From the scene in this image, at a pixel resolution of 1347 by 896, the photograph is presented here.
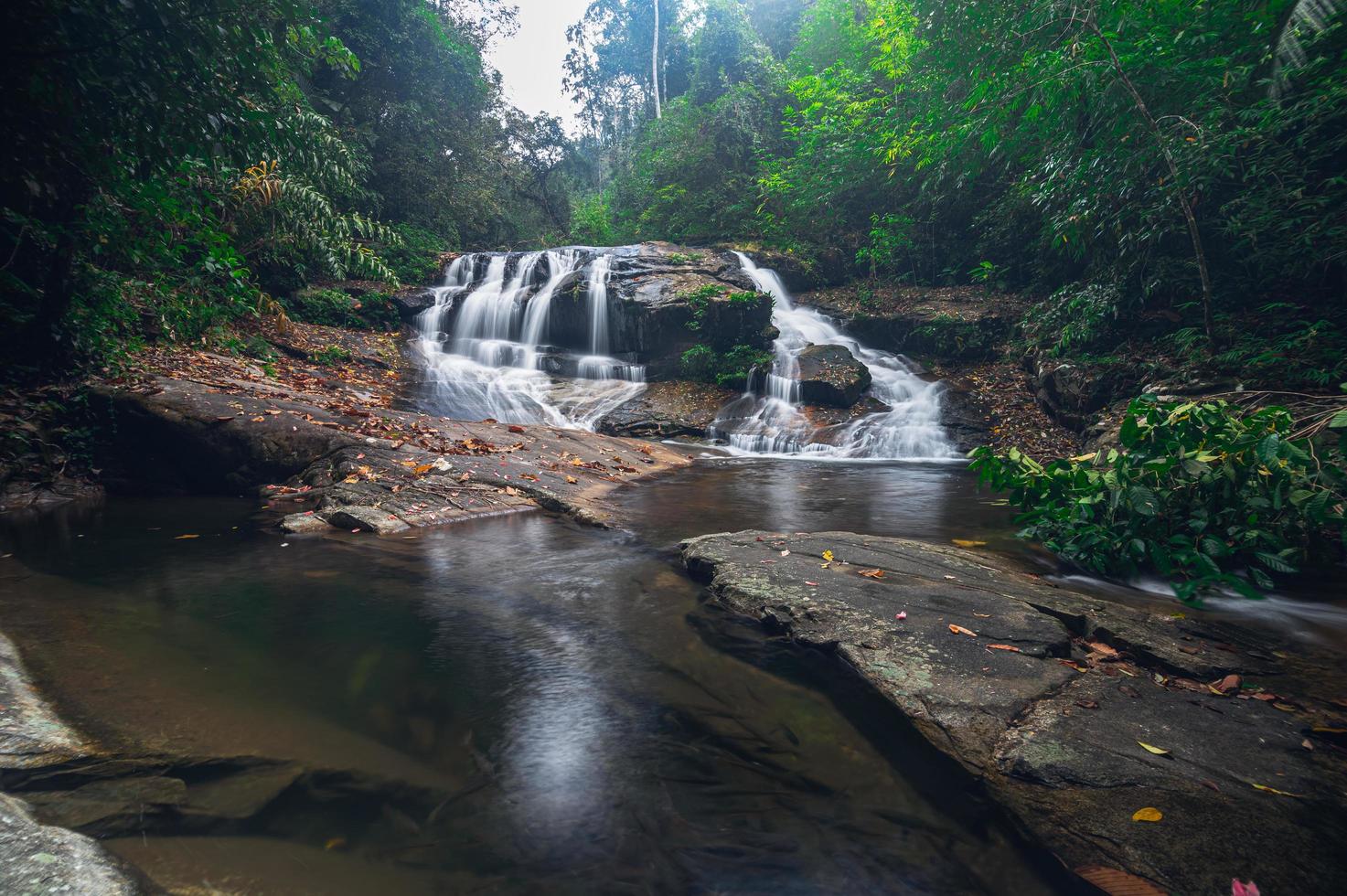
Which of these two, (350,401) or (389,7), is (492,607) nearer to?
(350,401)

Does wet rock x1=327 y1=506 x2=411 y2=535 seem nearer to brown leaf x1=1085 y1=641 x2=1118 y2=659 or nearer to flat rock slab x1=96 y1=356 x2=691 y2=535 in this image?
flat rock slab x1=96 y1=356 x2=691 y2=535

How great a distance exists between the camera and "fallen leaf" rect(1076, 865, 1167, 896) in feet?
5.02

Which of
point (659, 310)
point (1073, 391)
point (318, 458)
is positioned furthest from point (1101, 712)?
point (659, 310)

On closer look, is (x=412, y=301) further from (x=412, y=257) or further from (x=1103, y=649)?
(x=1103, y=649)

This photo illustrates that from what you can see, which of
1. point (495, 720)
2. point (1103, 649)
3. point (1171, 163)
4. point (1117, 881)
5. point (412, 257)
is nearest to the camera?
point (1117, 881)

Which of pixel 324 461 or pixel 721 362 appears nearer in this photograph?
pixel 324 461

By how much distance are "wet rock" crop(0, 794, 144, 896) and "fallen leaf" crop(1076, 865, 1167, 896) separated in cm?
234

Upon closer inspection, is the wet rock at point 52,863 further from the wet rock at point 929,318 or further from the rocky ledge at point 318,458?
the wet rock at point 929,318

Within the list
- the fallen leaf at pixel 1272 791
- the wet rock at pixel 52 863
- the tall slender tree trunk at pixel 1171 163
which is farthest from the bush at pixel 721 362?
the wet rock at pixel 52 863

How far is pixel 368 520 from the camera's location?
16.0ft

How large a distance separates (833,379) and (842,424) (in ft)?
3.71

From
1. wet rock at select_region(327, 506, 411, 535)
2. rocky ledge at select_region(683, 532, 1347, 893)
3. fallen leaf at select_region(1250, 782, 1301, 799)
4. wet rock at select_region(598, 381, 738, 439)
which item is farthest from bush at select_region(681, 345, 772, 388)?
fallen leaf at select_region(1250, 782, 1301, 799)

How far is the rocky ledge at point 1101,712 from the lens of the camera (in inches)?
64.8

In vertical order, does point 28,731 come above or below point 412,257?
below
